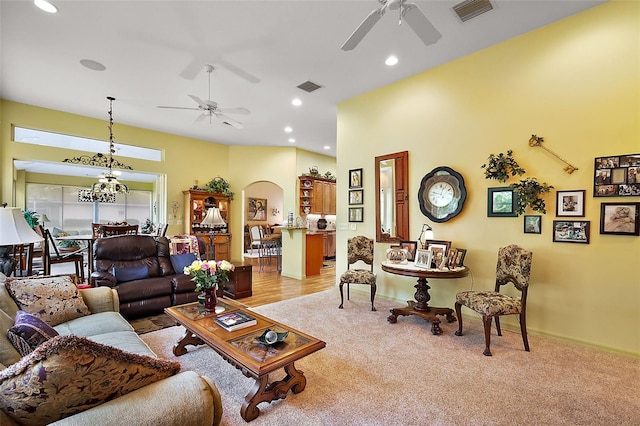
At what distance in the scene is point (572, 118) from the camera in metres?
3.19

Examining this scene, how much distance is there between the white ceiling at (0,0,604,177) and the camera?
10.1 ft

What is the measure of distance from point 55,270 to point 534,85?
33.8ft

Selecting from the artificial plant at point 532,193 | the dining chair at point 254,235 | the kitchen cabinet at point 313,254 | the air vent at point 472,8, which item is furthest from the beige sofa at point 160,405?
the dining chair at point 254,235

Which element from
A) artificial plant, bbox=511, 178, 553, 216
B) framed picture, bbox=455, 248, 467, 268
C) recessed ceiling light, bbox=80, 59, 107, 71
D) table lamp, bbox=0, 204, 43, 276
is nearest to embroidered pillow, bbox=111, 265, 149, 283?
table lamp, bbox=0, 204, 43, 276

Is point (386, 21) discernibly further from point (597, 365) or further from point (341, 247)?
point (597, 365)

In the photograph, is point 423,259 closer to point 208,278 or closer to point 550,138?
point 550,138

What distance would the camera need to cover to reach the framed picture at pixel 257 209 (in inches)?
464

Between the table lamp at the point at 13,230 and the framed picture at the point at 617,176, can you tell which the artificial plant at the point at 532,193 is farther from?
the table lamp at the point at 13,230

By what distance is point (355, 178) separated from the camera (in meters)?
5.25

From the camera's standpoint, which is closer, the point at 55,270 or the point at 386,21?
the point at 386,21

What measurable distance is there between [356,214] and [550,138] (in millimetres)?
2887

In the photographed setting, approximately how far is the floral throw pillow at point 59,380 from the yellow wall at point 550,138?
398 cm

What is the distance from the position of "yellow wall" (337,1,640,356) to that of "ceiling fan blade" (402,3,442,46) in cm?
169

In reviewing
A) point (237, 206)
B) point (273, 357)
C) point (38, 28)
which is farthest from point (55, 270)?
point (273, 357)
